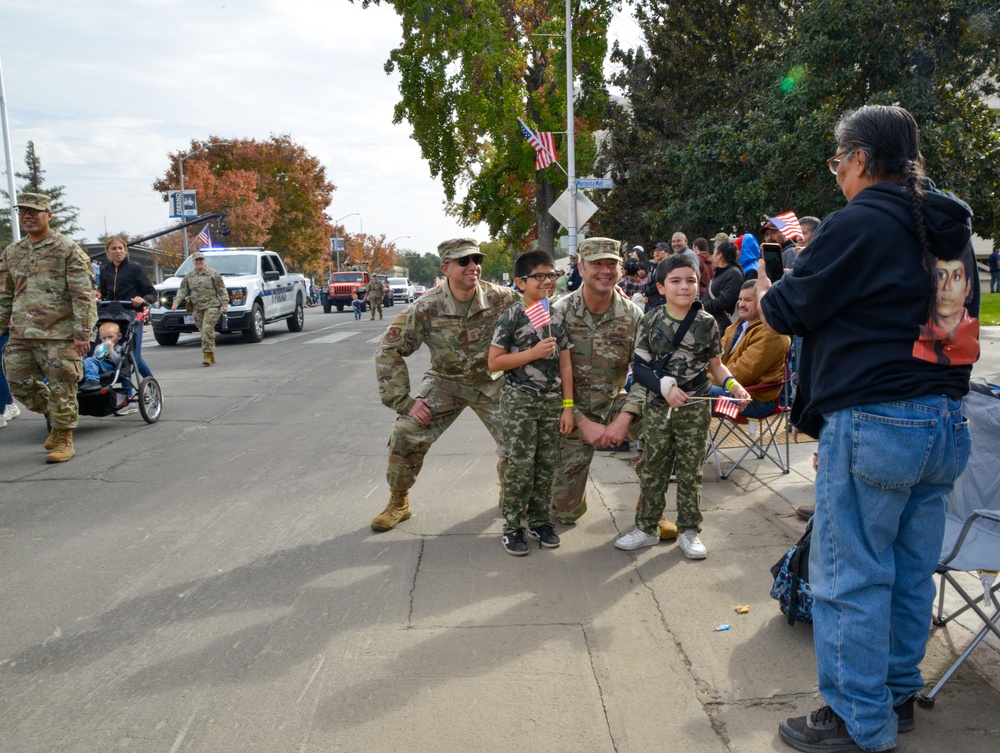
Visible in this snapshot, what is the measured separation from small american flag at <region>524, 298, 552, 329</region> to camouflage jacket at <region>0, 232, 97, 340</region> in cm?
456

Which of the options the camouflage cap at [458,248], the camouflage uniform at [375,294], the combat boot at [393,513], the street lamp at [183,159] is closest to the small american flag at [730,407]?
the camouflage cap at [458,248]

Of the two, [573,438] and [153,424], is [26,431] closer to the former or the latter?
[153,424]

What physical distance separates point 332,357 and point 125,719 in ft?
42.5

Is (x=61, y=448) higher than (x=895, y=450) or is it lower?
lower

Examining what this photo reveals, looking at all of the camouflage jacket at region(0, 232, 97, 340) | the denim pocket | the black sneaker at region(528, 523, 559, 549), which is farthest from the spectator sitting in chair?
the camouflage jacket at region(0, 232, 97, 340)

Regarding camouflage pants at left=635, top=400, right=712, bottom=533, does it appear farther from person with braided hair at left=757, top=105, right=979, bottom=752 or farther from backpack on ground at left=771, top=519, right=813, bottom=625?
person with braided hair at left=757, top=105, right=979, bottom=752

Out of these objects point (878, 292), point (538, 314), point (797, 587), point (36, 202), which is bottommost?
point (797, 587)

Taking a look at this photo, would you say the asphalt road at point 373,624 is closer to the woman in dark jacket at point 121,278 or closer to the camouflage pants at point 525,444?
the camouflage pants at point 525,444

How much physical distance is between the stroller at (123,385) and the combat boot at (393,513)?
171 inches

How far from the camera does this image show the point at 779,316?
9.55ft

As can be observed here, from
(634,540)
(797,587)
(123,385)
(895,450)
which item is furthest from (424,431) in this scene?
(123,385)

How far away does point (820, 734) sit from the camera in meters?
2.83

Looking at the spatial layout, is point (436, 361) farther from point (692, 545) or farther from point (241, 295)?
point (241, 295)

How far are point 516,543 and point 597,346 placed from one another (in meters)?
1.30
